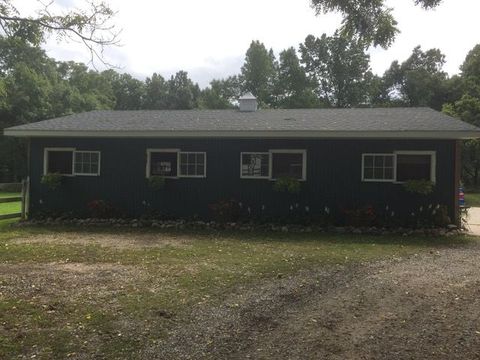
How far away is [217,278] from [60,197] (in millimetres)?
9357

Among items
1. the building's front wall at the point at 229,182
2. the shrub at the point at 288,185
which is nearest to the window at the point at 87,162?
the building's front wall at the point at 229,182

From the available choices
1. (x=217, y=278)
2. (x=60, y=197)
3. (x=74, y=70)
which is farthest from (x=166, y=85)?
(x=217, y=278)

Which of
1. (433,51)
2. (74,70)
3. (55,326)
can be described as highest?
(433,51)

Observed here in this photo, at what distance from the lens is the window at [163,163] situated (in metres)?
13.9

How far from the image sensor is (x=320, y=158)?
12.9 meters

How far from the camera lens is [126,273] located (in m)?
7.04

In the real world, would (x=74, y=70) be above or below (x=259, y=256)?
above

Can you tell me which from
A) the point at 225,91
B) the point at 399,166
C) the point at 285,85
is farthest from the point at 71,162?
the point at 225,91

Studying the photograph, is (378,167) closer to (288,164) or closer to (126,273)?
(288,164)

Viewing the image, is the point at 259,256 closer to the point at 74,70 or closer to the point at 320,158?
the point at 320,158

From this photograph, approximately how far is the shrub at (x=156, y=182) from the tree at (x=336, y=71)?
3758cm

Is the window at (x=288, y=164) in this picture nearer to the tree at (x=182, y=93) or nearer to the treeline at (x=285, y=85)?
the treeline at (x=285, y=85)

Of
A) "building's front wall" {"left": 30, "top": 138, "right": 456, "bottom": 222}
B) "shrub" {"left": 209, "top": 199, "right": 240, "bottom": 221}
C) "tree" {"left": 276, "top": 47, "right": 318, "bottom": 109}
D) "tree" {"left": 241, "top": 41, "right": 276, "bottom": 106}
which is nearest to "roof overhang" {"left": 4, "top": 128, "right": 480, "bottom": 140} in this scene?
"building's front wall" {"left": 30, "top": 138, "right": 456, "bottom": 222}

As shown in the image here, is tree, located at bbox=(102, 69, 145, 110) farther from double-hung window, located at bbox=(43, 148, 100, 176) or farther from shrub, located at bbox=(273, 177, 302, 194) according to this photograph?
shrub, located at bbox=(273, 177, 302, 194)
